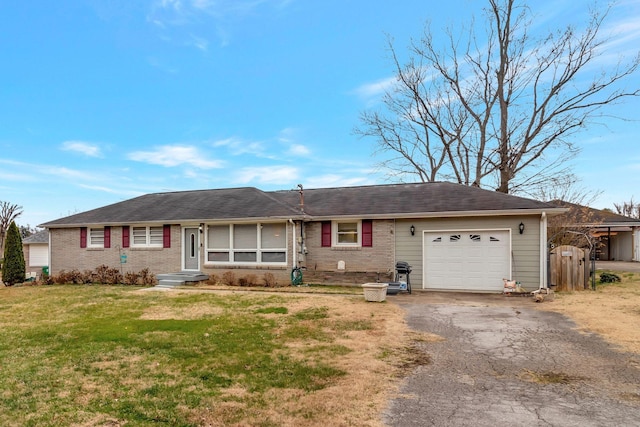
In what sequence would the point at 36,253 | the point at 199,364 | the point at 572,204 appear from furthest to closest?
1. the point at 36,253
2. the point at 572,204
3. the point at 199,364

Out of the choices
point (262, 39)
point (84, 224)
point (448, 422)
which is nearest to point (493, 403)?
point (448, 422)

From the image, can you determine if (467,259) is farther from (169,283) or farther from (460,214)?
(169,283)

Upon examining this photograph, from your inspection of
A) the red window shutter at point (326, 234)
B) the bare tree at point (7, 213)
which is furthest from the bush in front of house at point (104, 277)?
the bare tree at point (7, 213)

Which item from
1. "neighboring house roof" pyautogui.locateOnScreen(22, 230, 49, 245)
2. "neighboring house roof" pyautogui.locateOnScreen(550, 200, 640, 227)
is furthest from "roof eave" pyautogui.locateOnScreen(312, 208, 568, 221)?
"neighboring house roof" pyautogui.locateOnScreen(22, 230, 49, 245)

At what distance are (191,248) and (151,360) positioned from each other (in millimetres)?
11450

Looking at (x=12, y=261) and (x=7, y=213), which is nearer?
(x=12, y=261)

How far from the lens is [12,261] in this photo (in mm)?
18062

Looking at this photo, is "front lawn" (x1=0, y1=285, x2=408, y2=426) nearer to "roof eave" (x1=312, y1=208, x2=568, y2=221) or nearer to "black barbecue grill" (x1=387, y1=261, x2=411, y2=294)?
"black barbecue grill" (x1=387, y1=261, x2=411, y2=294)

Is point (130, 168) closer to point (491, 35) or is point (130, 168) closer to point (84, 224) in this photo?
point (84, 224)

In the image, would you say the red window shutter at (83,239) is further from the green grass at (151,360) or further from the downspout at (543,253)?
the downspout at (543,253)

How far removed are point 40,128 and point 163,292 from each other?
13424 mm

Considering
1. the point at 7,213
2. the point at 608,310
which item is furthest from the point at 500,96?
the point at 7,213

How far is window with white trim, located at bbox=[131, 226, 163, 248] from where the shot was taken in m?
17.2

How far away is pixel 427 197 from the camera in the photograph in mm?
15703
